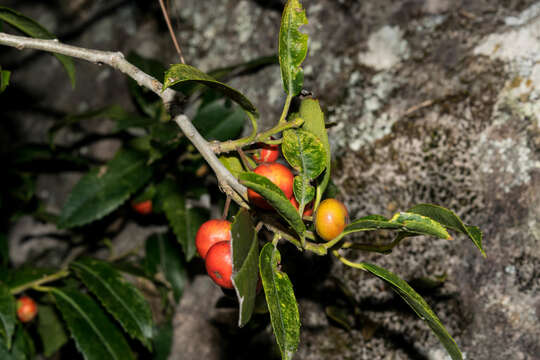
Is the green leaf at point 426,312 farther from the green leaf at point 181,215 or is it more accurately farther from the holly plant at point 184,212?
the green leaf at point 181,215

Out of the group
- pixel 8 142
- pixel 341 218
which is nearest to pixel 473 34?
pixel 341 218

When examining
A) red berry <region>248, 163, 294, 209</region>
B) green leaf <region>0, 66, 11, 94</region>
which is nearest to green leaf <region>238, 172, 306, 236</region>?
red berry <region>248, 163, 294, 209</region>

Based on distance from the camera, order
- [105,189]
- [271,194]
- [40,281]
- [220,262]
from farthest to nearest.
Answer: [105,189]
[40,281]
[220,262]
[271,194]

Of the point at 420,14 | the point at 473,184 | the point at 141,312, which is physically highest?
the point at 420,14

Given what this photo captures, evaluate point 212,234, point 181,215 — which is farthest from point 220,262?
point 181,215

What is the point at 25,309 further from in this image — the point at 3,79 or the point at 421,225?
the point at 421,225

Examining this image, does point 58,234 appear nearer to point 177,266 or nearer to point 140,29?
point 177,266

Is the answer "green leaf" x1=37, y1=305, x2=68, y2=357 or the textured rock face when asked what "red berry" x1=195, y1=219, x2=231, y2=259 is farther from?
"green leaf" x1=37, y1=305, x2=68, y2=357
